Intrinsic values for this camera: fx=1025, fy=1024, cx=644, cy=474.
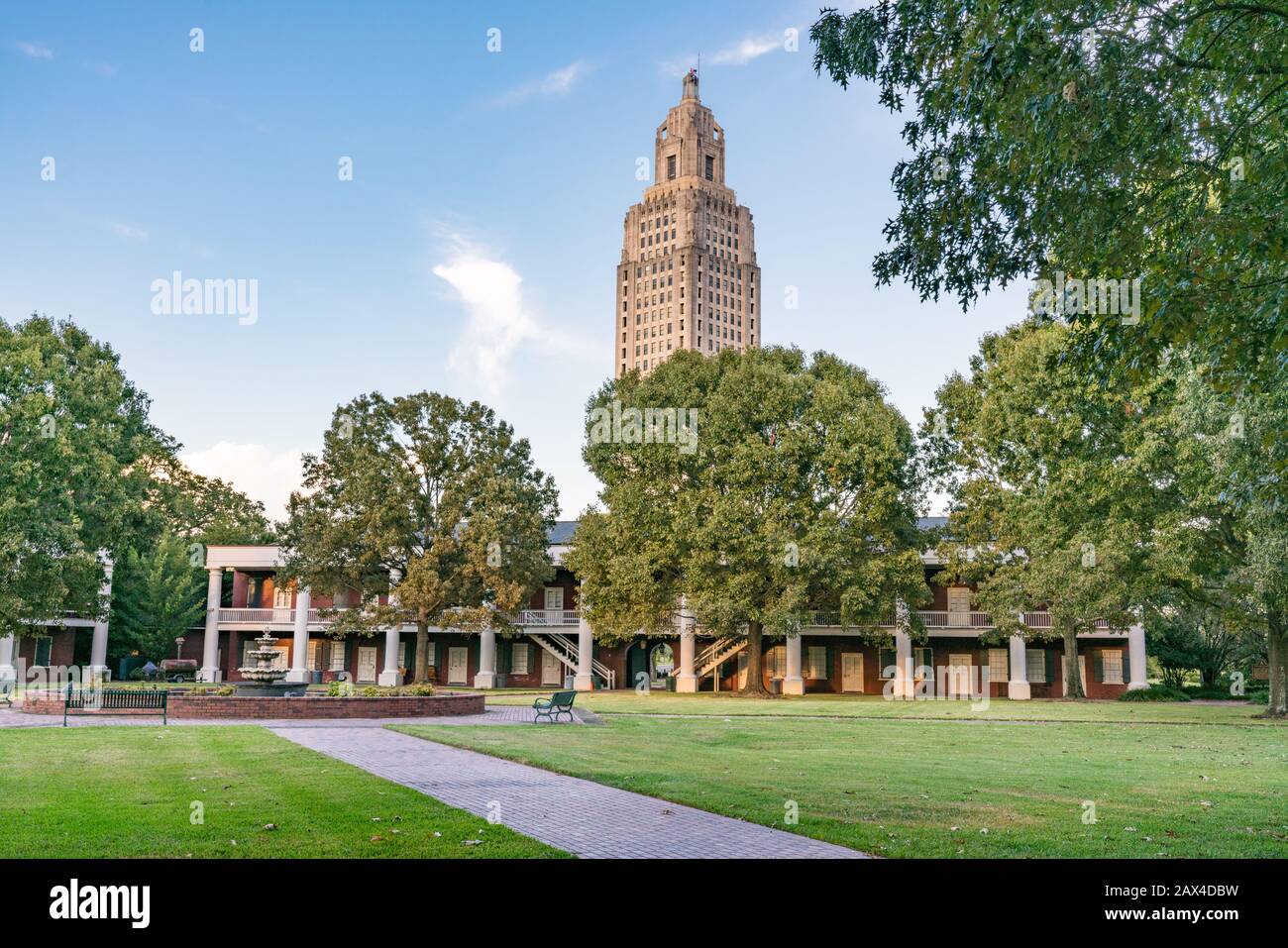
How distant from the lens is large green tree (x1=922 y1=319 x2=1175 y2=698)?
32.6 m

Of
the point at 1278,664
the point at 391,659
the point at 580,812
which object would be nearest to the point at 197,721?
the point at 580,812

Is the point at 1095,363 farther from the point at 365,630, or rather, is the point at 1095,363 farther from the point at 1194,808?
the point at 365,630

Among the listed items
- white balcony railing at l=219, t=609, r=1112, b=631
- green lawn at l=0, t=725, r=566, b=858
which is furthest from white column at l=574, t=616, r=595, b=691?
green lawn at l=0, t=725, r=566, b=858

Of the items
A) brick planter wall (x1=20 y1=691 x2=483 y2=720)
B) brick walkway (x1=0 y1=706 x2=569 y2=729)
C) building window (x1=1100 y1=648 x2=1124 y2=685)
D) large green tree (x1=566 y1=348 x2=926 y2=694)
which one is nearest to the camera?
brick walkway (x1=0 y1=706 x2=569 y2=729)

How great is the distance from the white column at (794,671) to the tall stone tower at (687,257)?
319 ft

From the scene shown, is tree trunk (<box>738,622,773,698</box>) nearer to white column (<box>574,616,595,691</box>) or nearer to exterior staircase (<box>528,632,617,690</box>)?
white column (<box>574,616,595,691</box>)

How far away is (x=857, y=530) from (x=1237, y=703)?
1606 cm

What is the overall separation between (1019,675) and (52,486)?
131 feet

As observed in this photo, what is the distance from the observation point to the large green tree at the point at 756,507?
39.6 m

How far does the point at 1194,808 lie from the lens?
11.4m

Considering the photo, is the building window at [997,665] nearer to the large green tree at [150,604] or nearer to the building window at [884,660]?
the building window at [884,660]

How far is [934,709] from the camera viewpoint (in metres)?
33.7

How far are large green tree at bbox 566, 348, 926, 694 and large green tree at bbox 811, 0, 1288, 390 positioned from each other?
2775 centimetres
